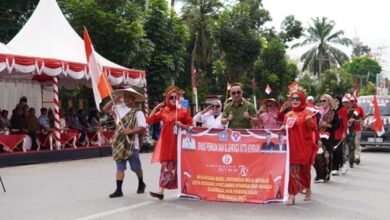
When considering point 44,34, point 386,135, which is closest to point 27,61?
point 44,34

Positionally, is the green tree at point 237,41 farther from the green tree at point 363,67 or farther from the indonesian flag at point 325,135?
the green tree at point 363,67

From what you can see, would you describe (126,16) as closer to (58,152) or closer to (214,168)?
(58,152)

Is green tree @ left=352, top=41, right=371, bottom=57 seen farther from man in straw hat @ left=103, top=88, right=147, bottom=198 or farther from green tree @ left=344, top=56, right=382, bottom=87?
man in straw hat @ left=103, top=88, right=147, bottom=198

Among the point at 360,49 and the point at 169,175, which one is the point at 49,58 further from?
the point at 360,49

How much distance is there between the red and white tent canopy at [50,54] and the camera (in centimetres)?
1633

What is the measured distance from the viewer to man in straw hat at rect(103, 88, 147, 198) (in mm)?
9164

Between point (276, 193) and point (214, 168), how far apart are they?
975 millimetres

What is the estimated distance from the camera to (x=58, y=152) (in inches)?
676

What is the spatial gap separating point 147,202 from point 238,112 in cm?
194

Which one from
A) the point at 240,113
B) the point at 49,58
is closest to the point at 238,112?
the point at 240,113

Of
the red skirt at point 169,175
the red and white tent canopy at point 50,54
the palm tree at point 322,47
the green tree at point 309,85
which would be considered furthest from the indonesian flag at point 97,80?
the palm tree at point 322,47

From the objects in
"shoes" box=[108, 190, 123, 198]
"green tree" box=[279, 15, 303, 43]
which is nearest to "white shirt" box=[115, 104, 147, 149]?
"shoes" box=[108, 190, 123, 198]

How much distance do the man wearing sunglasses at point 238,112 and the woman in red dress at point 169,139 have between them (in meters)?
0.61

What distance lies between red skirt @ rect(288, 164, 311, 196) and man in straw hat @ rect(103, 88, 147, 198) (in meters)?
2.37
